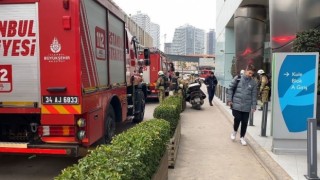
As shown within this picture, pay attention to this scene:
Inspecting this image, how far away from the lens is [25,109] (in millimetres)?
5539

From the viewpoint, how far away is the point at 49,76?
5379 millimetres

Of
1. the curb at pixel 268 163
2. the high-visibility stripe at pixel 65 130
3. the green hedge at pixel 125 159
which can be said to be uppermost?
the green hedge at pixel 125 159

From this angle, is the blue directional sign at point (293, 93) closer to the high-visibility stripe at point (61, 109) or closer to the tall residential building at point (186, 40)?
the high-visibility stripe at point (61, 109)

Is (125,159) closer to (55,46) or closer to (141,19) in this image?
(55,46)

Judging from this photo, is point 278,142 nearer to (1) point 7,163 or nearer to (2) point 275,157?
(2) point 275,157

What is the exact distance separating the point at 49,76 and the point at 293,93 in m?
4.23

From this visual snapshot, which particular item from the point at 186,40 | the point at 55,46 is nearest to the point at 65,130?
the point at 55,46

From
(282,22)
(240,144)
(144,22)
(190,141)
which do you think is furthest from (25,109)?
(144,22)

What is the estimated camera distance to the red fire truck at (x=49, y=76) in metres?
5.31

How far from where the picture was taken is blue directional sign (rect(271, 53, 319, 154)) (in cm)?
661

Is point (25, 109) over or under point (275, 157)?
over

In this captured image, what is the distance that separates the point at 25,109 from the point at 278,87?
4.34 meters

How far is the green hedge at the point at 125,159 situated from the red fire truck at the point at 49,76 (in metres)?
1.18

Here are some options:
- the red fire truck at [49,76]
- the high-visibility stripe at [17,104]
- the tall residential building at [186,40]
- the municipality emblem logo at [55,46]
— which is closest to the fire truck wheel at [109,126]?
the red fire truck at [49,76]
